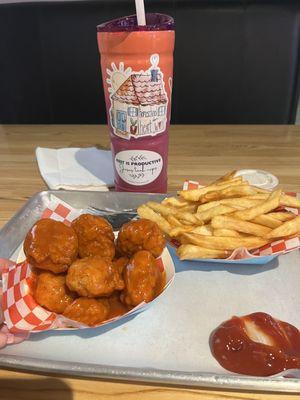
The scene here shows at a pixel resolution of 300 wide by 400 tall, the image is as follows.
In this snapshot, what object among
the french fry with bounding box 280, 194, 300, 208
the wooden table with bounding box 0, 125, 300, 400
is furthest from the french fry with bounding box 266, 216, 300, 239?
the wooden table with bounding box 0, 125, 300, 400

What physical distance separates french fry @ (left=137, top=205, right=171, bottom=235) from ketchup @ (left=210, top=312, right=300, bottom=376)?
272mm

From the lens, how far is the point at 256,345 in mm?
741

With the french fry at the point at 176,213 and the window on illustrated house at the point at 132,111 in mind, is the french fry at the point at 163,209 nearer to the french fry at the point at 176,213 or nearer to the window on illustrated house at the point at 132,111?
the french fry at the point at 176,213

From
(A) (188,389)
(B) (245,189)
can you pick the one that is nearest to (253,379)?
(A) (188,389)

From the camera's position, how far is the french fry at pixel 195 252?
2.88 feet

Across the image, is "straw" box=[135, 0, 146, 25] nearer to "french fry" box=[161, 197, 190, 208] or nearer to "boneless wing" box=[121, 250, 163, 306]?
"french fry" box=[161, 197, 190, 208]

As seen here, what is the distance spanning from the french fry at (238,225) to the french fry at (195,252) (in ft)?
0.21

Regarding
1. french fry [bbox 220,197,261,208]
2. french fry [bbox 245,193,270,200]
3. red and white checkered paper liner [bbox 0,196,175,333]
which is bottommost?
red and white checkered paper liner [bbox 0,196,175,333]

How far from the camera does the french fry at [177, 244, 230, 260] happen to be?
88 centimetres

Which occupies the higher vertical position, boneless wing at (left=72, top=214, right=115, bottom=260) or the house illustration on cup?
the house illustration on cup

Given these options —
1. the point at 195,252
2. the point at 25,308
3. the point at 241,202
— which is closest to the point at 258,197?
the point at 241,202

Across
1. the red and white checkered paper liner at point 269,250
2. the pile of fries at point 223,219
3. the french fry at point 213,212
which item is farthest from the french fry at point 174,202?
the red and white checkered paper liner at point 269,250

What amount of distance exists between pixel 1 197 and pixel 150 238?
2.48 feet

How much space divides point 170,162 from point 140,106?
1.93 ft
